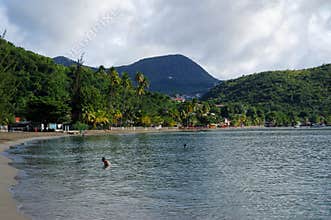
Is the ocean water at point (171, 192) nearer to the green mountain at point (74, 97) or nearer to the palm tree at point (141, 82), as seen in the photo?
the green mountain at point (74, 97)

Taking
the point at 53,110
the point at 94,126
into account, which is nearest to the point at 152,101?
the point at 94,126

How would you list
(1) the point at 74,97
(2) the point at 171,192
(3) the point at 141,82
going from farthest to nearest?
(3) the point at 141,82 < (1) the point at 74,97 < (2) the point at 171,192

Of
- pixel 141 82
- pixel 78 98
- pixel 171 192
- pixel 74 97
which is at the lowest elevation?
pixel 171 192

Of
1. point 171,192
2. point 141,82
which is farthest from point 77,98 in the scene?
point 171,192

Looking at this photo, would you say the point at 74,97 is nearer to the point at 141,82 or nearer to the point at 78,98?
the point at 78,98

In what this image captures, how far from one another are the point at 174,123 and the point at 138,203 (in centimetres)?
16525

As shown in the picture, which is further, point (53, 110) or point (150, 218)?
point (53, 110)

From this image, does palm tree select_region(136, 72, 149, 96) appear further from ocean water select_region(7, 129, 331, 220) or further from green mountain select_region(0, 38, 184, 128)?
ocean water select_region(7, 129, 331, 220)

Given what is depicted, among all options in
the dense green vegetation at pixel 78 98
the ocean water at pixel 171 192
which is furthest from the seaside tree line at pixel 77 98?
the ocean water at pixel 171 192

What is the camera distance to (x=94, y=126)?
120 metres

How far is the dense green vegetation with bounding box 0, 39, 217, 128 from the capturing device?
335ft

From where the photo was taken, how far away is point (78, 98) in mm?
114375

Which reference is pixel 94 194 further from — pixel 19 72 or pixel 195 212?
pixel 19 72

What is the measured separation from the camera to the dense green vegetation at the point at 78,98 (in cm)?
10219
